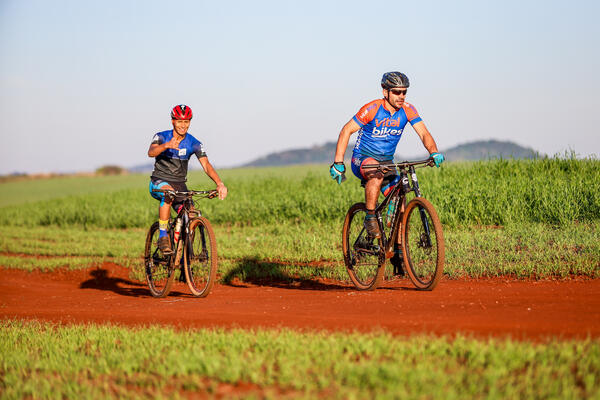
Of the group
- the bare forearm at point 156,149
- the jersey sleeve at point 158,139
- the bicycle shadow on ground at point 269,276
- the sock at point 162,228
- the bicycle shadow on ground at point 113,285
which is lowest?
the bicycle shadow on ground at point 113,285

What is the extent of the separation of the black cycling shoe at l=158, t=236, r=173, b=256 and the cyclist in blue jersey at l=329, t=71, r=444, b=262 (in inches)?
109

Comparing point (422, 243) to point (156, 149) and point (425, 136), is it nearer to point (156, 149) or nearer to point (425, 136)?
point (425, 136)

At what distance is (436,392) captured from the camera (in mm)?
4027

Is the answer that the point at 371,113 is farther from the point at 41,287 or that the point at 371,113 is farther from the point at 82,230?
the point at 82,230

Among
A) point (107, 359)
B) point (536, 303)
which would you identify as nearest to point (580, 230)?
point (536, 303)

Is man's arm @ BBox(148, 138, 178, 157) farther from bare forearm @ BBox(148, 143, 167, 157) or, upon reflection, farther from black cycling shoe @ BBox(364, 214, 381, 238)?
black cycling shoe @ BBox(364, 214, 381, 238)

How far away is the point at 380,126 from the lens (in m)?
8.45

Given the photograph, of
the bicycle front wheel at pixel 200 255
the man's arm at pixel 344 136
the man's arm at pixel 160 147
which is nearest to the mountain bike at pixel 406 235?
the man's arm at pixel 344 136

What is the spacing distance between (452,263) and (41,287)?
7692mm

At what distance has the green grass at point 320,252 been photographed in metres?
9.54

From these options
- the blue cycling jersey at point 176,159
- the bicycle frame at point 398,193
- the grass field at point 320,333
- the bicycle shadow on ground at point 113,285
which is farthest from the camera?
the bicycle shadow on ground at point 113,285

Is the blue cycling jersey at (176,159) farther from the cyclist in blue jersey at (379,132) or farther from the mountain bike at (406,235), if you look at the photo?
the mountain bike at (406,235)

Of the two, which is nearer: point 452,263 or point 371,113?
point 371,113

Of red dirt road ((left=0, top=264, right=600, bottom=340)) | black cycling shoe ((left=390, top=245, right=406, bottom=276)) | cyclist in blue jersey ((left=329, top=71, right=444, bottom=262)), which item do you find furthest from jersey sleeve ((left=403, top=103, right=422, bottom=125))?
red dirt road ((left=0, top=264, right=600, bottom=340))
